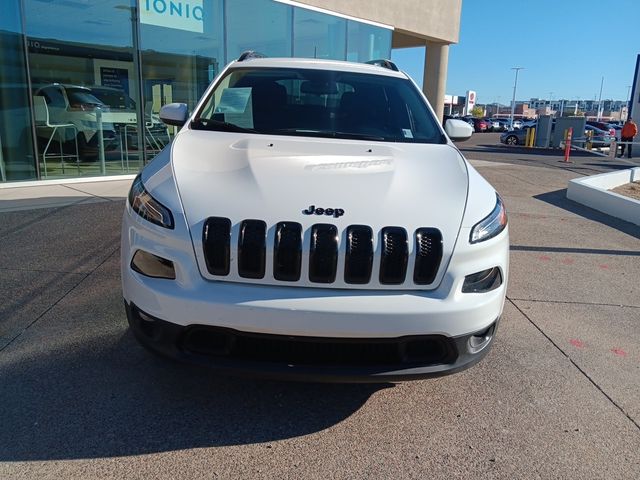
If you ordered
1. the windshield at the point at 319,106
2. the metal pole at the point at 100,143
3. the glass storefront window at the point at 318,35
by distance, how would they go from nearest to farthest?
the windshield at the point at 319,106 < the metal pole at the point at 100,143 < the glass storefront window at the point at 318,35

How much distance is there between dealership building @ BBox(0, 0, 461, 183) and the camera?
365 inches

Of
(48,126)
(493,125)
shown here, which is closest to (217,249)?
(48,126)

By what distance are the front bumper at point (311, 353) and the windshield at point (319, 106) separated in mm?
1689

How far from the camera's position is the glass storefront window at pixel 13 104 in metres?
8.98

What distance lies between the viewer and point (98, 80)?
403 inches

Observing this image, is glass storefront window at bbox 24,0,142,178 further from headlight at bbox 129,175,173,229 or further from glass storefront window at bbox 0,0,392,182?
headlight at bbox 129,175,173,229

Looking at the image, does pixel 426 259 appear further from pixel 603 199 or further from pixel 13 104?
pixel 13 104

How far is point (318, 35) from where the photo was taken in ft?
45.3

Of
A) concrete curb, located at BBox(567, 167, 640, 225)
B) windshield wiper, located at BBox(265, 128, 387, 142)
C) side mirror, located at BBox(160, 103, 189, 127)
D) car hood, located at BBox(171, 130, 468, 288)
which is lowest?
concrete curb, located at BBox(567, 167, 640, 225)

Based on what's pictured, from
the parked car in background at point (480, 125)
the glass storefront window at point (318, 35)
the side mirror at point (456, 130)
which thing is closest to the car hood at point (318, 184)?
the side mirror at point (456, 130)

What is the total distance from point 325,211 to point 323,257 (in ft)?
0.79

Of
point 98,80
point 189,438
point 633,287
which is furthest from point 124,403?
point 98,80

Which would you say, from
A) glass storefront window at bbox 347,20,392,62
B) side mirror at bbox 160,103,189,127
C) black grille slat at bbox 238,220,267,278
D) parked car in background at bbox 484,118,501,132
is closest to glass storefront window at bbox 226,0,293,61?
glass storefront window at bbox 347,20,392,62

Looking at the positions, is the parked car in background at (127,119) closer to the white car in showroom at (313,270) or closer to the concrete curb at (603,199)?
the concrete curb at (603,199)
